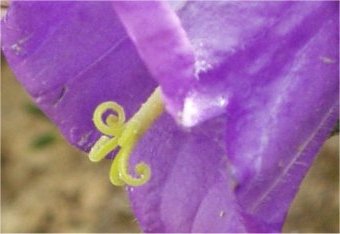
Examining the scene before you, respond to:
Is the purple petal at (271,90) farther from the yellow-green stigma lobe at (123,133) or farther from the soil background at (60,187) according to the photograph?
the soil background at (60,187)

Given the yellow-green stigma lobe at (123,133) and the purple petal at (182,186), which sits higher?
the yellow-green stigma lobe at (123,133)

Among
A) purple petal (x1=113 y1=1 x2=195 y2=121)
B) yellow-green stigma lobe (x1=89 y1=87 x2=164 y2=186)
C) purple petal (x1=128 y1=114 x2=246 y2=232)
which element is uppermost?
purple petal (x1=113 y1=1 x2=195 y2=121)

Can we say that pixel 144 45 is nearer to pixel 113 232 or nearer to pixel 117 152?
pixel 117 152

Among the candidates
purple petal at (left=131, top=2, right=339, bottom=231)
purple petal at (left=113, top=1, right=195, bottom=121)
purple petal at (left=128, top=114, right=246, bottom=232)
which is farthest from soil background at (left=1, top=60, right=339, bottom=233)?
purple petal at (left=113, top=1, right=195, bottom=121)

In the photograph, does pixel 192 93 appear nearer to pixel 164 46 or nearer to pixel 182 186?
pixel 164 46

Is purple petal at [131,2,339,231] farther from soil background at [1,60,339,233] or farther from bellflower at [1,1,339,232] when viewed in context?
soil background at [1,60,339,233]

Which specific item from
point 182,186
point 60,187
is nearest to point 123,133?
point 182,186

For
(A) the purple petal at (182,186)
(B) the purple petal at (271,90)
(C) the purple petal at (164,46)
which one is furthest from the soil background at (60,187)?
(C) the purple petal at (164,46)
